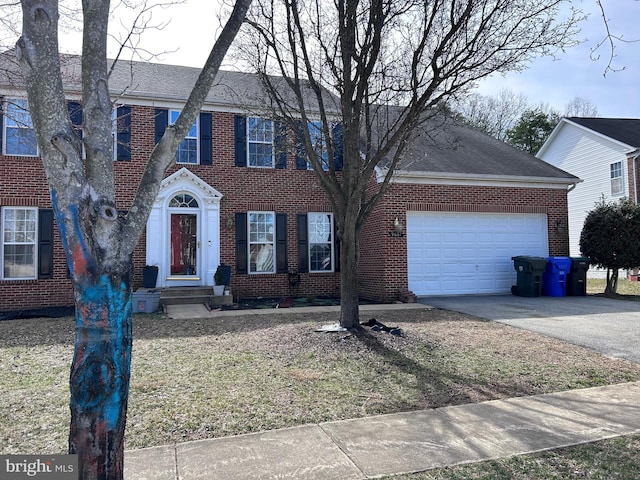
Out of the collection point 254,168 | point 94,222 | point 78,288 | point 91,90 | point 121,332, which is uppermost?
point 254,168

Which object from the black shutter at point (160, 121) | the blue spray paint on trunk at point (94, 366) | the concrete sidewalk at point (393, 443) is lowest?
the concrete sidewalk at point (393, 443)

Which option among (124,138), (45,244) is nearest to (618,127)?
(124,138)

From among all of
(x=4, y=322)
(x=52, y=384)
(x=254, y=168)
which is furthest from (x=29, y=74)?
(x=254, y=168)

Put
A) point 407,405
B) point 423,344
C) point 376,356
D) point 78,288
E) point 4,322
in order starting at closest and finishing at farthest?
point 78,288
point 407,405
point 376,356
point 423,344
point 4,322

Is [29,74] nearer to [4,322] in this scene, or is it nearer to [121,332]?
[121,332]

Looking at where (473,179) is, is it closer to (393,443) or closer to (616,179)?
(393,443)

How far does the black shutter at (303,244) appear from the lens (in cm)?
1338

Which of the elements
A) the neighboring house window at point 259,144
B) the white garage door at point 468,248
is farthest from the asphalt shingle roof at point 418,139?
the white garage door at point 468,248

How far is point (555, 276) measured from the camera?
498 inches

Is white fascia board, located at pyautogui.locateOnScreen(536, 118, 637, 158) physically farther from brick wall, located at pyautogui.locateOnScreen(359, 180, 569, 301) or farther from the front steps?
the front steps

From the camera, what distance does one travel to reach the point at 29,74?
251cm

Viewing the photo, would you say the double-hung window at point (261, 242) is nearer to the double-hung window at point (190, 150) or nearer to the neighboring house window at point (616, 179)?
the double-hung window at point (190, 150)

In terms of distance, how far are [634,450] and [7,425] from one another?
502cm

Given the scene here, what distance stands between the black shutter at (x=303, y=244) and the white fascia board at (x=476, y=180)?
2.62 m
